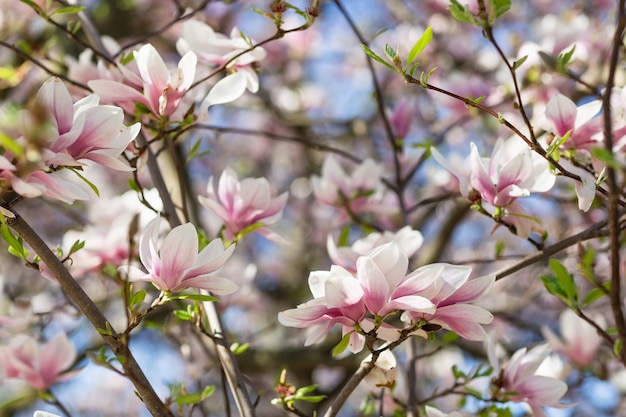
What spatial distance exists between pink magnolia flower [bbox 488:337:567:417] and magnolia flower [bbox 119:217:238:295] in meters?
0.49

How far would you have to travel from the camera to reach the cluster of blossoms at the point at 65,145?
30.0 inches

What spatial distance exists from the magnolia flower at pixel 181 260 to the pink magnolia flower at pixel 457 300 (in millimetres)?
264

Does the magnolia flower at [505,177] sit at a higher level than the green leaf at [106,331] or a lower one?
higher

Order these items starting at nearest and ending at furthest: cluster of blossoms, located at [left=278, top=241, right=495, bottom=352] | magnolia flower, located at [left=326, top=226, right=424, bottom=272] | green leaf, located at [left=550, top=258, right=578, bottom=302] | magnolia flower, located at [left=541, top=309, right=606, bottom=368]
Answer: cluster of blossoms, located at [left=278, top=241, right=495, bottom=352]
green leaf, located at [left=550, top=258, right=578, bottom=302]
magnolia flower, located at [left=326, top=226, right=424, bottom=272]
magnolia flower, located at [left=541, top=309, right=606, bottom=368]

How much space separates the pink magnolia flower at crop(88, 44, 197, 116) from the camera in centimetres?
104

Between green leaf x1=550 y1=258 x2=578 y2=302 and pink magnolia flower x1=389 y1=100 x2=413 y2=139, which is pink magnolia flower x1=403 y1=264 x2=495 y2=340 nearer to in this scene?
green leaf x1=550 y1=258 x2=578 y2=302

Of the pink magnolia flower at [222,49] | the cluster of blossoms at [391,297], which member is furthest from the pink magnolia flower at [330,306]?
the pink magnolia flower at [222,49]

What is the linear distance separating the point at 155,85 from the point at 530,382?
0.77 metres

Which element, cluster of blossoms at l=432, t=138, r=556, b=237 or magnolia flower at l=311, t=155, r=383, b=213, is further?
magnolia flower at l=311, t=155, r=383, b=213

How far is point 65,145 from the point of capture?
84 centimetres

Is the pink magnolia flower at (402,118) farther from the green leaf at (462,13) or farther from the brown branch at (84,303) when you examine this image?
the brown branch at (84,303)

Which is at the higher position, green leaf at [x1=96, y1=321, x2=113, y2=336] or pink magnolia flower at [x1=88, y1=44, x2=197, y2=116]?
pink magnolia flower at [x1=88, y1=44, x2=197, y2=116]

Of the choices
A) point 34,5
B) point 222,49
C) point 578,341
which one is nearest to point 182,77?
point 222,49

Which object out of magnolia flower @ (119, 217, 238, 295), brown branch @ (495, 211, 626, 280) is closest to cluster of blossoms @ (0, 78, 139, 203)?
magnolia flower @ (119, 217, 238, 295)
